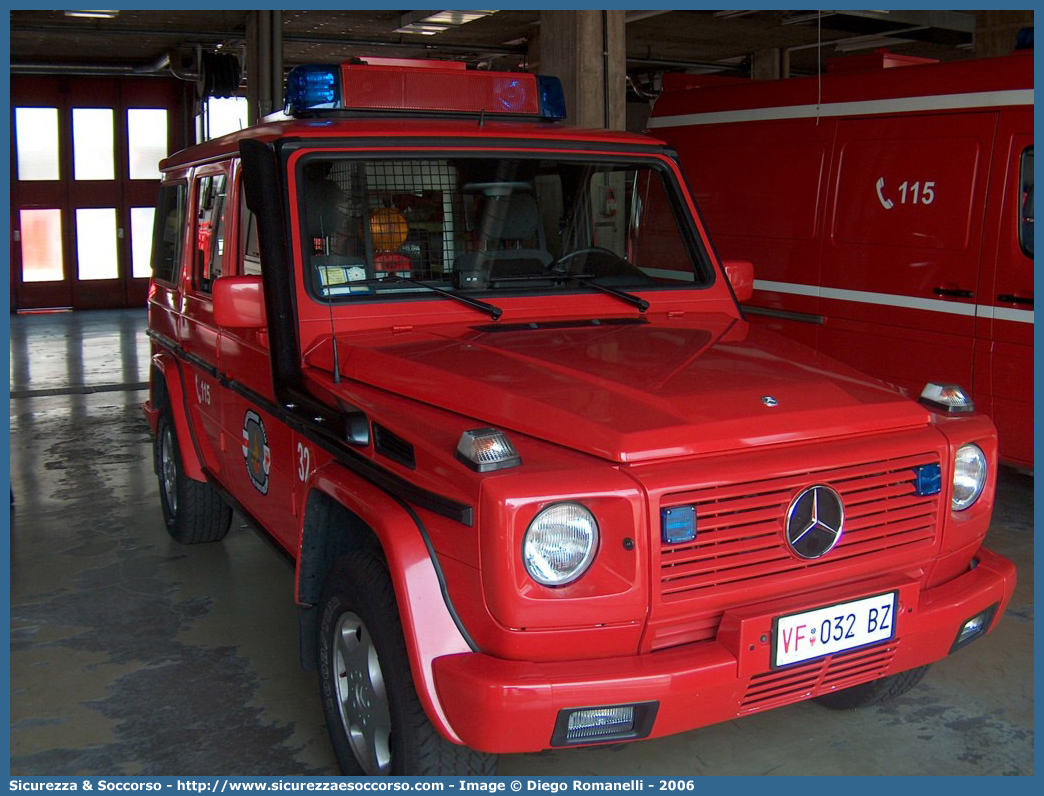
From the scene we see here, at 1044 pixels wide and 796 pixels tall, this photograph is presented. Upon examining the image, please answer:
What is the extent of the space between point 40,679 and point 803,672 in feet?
8.49

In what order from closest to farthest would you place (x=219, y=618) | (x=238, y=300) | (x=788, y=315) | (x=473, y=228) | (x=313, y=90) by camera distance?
(x=238, y=300)
(x=473, y=228)
(x=313, y=90)
(x=219, y=618)
(x=788, y=315)

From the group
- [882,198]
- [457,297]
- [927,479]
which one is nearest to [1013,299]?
[882,198]

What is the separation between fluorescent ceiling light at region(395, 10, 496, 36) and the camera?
1281 centimetres

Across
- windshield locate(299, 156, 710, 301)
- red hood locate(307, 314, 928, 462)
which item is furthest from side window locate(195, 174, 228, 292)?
red hood locate(307, 314, 928, 462)

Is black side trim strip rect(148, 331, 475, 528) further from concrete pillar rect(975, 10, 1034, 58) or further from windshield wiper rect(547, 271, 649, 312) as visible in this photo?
concrete pillar rect(975, 10, 1034, 58)

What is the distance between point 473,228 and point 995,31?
10.5 metres

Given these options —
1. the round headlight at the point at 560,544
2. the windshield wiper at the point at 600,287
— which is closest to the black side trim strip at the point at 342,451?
the round headlight at the point at 560,544

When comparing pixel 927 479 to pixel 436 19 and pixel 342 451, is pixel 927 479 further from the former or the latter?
pixel 436 19

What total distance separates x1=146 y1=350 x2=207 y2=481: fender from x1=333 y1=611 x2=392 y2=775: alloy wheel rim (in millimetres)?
1945

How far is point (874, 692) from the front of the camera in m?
3.30

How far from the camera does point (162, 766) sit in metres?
3.04

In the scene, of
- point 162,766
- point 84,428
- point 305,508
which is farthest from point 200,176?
point 84,428

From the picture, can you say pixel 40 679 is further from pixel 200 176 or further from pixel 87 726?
pixel 200 176

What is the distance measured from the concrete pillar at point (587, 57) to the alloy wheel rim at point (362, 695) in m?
5.14
